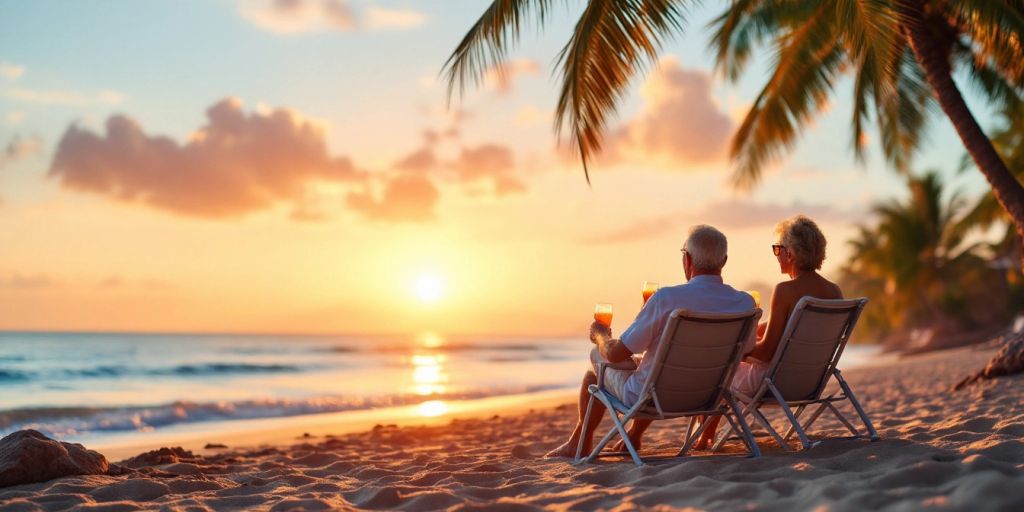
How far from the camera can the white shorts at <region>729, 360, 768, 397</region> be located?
4.29 meters

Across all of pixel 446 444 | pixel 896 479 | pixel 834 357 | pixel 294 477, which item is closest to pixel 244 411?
pixel 446 444

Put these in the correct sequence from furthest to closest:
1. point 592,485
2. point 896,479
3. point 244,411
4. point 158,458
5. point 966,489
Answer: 1. point 244,411
2. point 158,458
3. point 592,485
4. point 896,479
5. point 966,489

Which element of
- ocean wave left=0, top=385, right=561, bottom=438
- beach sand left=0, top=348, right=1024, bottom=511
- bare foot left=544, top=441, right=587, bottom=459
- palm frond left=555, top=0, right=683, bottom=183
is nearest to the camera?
beach sand left=0, top=348, right=1024, bottom=511

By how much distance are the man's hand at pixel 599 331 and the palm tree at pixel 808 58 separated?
2373 millimetres

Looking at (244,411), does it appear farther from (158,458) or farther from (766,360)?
(766,360)

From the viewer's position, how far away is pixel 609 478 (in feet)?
12.0

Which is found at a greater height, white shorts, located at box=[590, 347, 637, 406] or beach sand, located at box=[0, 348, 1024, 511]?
white shorts, located at box=[590, 347, 637, 406]

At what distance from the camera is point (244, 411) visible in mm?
10367

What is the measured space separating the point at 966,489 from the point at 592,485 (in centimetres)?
144

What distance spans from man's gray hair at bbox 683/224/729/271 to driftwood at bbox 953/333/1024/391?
5012 mm

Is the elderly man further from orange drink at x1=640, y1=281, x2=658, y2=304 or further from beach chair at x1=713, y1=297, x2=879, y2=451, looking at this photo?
beach chair at x1=713, y1=297, x2=879, y2=451

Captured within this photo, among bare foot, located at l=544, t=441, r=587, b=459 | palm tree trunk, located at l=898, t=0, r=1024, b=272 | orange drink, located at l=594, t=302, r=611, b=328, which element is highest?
palm tree trunk, located at l=898, t=0, r=1024, b=272

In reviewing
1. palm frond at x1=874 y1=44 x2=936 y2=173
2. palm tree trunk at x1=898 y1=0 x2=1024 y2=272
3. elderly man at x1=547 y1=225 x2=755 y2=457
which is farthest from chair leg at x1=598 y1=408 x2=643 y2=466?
palm frond at x1=874 y1=44 x2=936 y2=173

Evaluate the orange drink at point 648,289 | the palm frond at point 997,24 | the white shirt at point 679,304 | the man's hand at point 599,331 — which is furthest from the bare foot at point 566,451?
the palm frond at point 997,24
